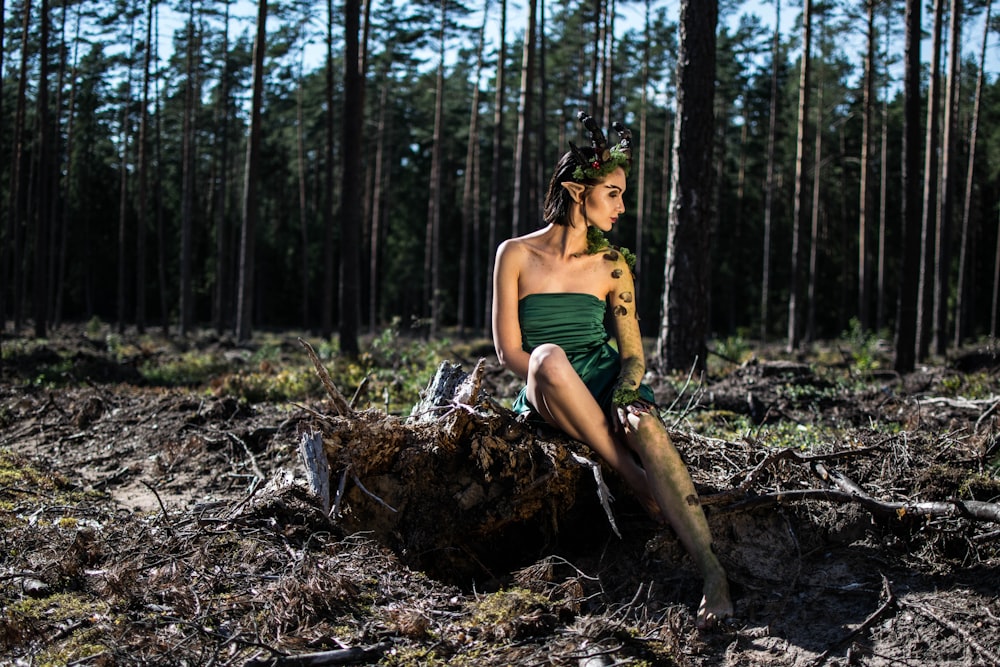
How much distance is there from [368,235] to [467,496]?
39.3m

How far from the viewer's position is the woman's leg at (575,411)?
3.68 meters

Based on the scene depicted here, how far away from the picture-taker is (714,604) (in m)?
3.28

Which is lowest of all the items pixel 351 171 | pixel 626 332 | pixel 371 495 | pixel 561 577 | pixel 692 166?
pixel 561 577

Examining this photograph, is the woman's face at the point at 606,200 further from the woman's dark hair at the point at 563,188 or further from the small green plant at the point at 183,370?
the small green plant at the point at 183,370

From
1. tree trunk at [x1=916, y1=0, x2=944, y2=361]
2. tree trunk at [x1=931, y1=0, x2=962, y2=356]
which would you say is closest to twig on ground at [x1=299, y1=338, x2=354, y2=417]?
tree trunk at [x1=916, y1=0, x2=944, y2=361]

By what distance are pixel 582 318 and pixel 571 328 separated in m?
0.07

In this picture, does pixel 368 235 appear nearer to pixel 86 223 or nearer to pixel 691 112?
pixel 86 223

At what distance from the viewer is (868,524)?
149 inches

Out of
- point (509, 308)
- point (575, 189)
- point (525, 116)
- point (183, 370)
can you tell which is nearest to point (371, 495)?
point (509, 308)

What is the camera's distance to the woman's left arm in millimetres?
3742

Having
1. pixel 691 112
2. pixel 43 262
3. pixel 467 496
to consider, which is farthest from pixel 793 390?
pixel 43 262

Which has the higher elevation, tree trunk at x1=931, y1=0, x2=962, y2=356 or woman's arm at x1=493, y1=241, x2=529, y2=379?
tree trunk at x1=931, y1=0, x2=962, y2=356

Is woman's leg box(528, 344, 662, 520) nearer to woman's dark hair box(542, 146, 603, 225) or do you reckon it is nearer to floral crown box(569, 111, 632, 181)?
woman's dark hair box(542, 146, 603, 225)

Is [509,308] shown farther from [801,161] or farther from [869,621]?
[801,161]
